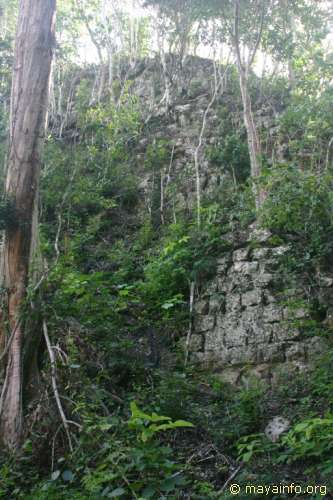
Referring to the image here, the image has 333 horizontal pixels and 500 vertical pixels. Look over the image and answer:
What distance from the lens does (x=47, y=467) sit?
532 cm

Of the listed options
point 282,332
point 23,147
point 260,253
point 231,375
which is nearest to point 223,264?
point 260,253

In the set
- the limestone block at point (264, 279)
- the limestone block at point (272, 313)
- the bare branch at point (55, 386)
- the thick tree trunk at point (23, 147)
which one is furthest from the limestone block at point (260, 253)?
the bare branch at point (55, 386)

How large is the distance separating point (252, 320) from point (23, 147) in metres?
3.95

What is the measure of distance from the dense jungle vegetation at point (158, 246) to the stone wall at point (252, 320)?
0.36 feet

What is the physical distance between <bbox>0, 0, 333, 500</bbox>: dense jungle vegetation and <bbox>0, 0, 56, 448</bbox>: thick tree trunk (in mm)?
48

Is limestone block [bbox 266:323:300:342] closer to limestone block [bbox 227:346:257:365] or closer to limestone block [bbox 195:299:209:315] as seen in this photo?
limestone block [bbox 227:346:257:365]

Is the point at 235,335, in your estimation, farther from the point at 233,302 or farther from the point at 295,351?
the point at 295,351

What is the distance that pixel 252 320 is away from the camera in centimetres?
778

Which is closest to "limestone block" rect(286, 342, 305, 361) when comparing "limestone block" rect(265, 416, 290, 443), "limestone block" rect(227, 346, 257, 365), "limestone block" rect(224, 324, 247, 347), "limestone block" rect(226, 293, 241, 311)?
"limestone block" rect(227, 346, 257, 365)

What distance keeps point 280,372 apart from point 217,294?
1745 mm

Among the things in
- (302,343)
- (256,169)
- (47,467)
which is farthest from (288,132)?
(47,467)

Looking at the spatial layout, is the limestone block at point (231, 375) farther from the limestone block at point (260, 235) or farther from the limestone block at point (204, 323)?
the limestone block at point (260, 235)

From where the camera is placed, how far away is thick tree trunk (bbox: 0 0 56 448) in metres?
6.43

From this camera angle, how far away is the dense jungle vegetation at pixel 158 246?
16.4 feet
